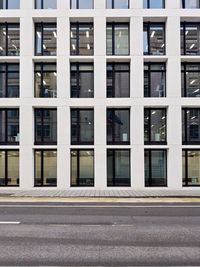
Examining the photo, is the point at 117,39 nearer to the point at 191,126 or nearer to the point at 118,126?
the point at 118,126

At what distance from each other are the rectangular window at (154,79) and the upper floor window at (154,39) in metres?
0.92

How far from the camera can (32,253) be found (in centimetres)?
Answer: 938

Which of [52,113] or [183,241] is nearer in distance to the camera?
[183,241]

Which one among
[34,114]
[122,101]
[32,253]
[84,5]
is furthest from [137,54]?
[32,253]

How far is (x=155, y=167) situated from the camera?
29141 millimetres

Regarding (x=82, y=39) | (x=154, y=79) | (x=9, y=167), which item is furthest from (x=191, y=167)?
(x=9, y=167)

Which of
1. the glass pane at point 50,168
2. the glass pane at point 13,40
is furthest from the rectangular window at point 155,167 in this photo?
the glass pane at point 13,40

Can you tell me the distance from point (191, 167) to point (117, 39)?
9813mm

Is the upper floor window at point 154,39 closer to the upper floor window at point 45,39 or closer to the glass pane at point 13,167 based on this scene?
the upper floor window at point 45,39

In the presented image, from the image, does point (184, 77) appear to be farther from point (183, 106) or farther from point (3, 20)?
point (3, 20)

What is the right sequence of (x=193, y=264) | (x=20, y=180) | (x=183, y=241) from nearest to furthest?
(x=193, y=264) < (x=183, y=241) < (x=20, y=180)

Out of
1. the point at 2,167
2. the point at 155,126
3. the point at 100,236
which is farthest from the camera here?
the point at 155,126

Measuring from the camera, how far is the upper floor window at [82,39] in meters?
29.6

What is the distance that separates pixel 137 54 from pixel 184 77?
3.55 m
